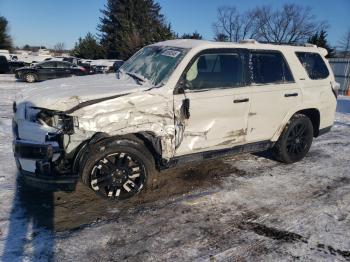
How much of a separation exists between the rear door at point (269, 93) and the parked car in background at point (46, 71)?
683 inches

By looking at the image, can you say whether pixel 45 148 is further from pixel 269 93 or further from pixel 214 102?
pixel 269 93

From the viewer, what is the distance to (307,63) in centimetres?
541

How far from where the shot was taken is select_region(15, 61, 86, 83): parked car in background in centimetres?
1975

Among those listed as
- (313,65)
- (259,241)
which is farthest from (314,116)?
(259,241)

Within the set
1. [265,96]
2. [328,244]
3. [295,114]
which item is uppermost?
[265,96]

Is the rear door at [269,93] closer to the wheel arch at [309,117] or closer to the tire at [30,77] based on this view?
the wheel arch at [309,117]

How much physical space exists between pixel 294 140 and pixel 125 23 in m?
35.8

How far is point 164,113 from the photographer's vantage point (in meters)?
4.00

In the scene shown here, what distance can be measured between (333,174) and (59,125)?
4.26m

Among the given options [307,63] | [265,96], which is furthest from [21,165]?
[307,63]

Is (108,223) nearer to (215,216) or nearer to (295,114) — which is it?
(215,216)

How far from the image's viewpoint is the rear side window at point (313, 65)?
17.6 ft

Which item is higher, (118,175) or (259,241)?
(118,175)

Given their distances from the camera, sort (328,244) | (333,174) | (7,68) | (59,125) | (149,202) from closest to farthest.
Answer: (328,244)
(59,125)
(149,202)
(333,174)
(7,68)
